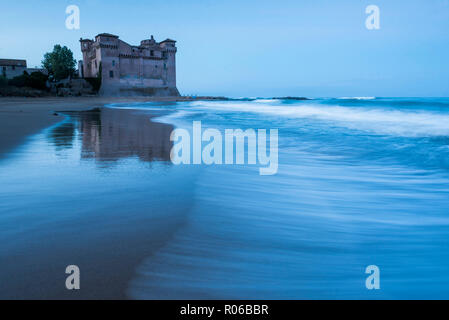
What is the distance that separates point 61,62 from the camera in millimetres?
46562

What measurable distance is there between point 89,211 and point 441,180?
3.80m

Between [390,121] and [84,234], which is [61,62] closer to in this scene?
[390,121]

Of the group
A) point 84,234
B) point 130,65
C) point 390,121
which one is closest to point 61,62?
point 130,65

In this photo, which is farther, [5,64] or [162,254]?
[5,64]

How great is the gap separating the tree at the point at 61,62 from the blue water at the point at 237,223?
4970 centimetres

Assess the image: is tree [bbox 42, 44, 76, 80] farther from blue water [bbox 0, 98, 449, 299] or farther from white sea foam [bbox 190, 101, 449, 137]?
blue water [bbox 0, 98, 449, 299]

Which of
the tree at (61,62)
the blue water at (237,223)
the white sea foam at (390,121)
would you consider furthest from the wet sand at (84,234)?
the tree at (61,62)

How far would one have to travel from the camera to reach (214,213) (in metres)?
2.15

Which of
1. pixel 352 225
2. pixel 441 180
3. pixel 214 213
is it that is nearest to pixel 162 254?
pixel 214 213

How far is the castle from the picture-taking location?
45219mm

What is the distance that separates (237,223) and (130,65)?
51426mm
